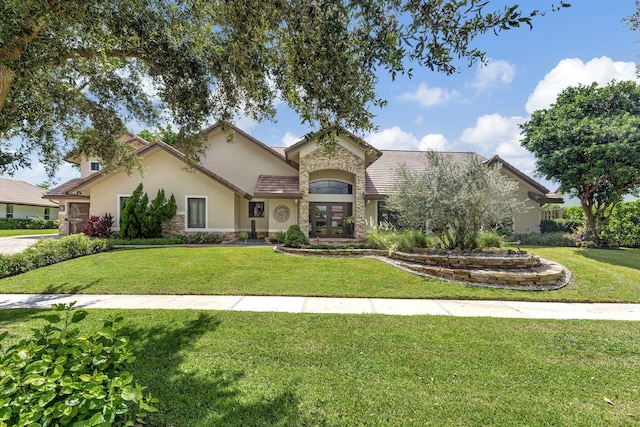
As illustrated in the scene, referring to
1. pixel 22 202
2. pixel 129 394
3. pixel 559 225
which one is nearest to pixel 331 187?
pixel 559 225

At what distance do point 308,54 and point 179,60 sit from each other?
3391 millimetres

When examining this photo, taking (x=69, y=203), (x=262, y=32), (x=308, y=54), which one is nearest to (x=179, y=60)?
(x=262, y=32)

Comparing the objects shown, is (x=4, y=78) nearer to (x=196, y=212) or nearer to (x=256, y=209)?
Answer: (x=196, y=212)

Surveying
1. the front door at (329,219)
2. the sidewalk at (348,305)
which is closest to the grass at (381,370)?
the sidewalk at (348,305)

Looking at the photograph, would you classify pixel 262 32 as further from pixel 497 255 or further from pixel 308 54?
pixel 497 255

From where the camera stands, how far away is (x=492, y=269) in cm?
891

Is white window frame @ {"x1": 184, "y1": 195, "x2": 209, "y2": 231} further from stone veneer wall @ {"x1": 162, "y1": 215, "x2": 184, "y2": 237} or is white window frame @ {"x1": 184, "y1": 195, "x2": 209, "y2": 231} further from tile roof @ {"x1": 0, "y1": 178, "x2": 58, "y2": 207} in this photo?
tile roof @ {"x1": 0, "y1": 178, "x2": 58, "y2": 207}

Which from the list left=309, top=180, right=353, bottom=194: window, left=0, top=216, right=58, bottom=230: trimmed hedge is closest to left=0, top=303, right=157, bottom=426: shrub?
left=309, top=180, right=353, bottom=194: window

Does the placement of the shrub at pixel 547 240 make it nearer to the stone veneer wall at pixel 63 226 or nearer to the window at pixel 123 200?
the window at pixel 123 200

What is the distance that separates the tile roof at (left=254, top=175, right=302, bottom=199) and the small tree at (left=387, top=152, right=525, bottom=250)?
8.06m

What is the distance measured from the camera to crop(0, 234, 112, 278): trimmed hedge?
9.12m

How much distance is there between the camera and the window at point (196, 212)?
16891mm

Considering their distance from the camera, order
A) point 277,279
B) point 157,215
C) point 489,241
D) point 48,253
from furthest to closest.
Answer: point 157,215 < point 489,241 < point 48,253 < point 277,279

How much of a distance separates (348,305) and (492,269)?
5390 millimetres
